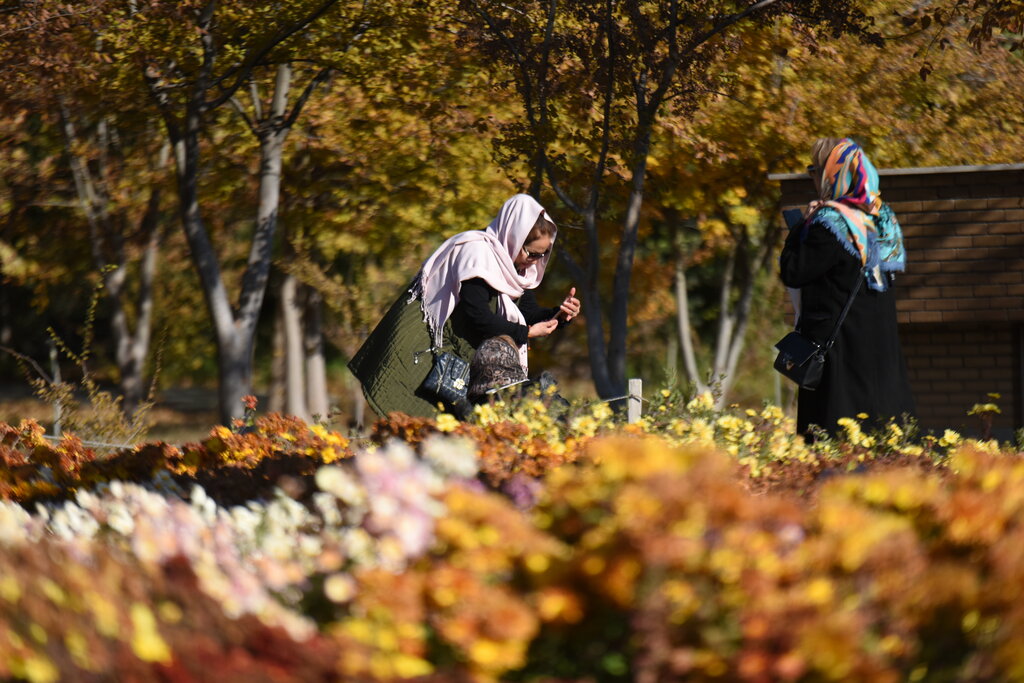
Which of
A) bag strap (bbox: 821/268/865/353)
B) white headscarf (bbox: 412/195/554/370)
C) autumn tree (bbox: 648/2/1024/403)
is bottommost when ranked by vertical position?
bag strap (bbox: 821/268/865/353)

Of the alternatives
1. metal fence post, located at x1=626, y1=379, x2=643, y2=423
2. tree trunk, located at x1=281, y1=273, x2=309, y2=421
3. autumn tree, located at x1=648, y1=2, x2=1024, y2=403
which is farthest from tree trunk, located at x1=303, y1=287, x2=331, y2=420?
metal fence post, located at x1=626, y1=379, x2=643, y2=423

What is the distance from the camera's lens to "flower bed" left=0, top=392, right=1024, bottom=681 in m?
2.09

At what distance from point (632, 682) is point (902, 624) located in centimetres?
49

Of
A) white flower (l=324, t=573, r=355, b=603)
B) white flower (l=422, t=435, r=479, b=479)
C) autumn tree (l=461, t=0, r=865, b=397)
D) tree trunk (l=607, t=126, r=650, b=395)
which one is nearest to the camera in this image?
white flower (l=324, t=573, r=355, b=603)

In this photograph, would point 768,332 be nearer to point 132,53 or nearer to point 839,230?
point 132,53

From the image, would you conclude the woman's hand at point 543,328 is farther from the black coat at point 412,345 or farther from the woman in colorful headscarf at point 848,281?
the woman in colorful headscarf at point 848,281

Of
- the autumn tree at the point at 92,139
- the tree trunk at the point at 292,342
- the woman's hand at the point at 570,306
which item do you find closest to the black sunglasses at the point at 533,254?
the woman's hand at the point at 570,306

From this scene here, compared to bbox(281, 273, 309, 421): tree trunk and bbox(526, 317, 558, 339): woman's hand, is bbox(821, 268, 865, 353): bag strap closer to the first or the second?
bbox(526, 317, 558, 339): woman's hand

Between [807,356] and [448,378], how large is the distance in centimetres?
153

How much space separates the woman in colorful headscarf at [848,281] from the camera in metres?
5.15

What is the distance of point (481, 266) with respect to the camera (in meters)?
5.11

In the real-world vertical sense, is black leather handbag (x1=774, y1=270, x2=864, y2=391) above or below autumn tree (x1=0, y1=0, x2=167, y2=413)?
below

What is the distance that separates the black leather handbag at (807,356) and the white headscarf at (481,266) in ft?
3.68

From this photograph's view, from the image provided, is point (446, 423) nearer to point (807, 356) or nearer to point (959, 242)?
point (807, 356)
